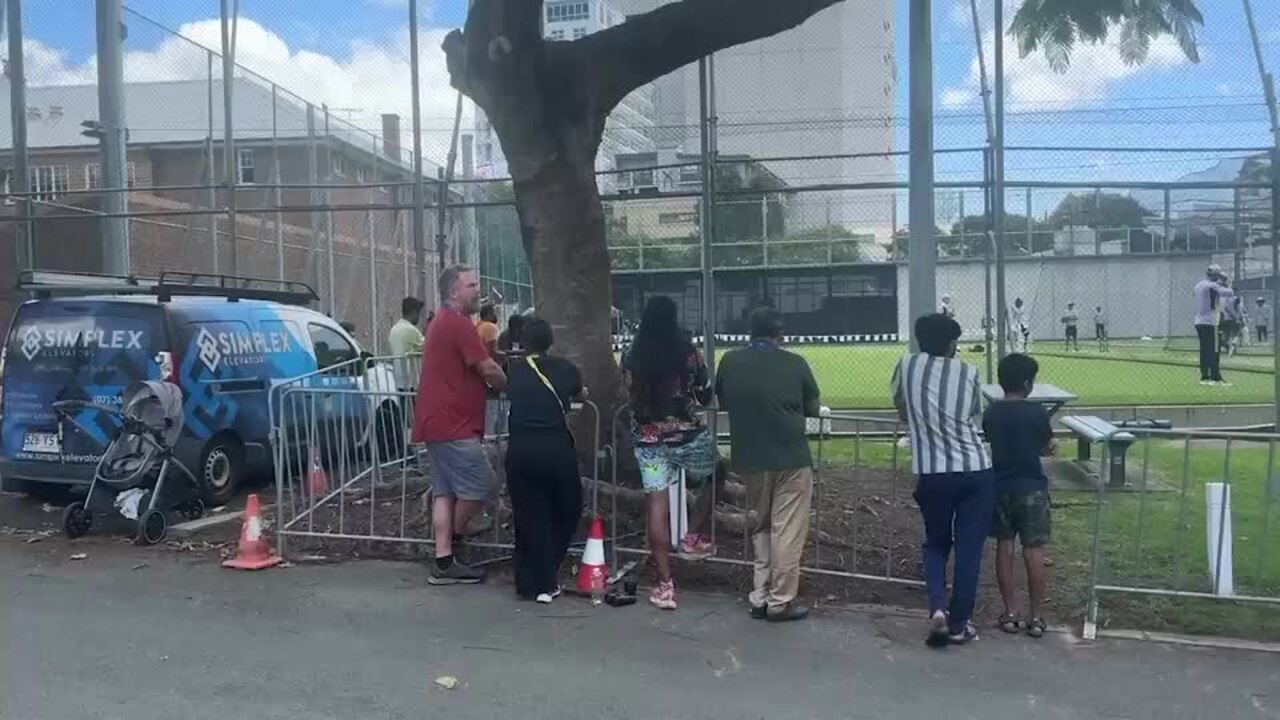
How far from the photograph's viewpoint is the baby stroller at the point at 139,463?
834 cm

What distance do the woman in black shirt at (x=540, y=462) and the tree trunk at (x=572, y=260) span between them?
4.18ft

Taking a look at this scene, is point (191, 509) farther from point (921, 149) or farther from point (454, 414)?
point (921, 149)

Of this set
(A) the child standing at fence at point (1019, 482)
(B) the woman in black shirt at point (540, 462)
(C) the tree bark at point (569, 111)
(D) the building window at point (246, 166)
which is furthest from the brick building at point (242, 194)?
(A) the child standing at fence at point (1019, 482)

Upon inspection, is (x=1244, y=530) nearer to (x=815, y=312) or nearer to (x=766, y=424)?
(x=766, y=424)

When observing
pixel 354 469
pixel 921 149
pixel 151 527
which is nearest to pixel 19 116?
pixel 354 469

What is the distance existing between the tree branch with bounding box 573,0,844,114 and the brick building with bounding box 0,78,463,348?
8.79 m

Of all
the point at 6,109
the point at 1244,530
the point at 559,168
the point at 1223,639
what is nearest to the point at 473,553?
the point at 559,168

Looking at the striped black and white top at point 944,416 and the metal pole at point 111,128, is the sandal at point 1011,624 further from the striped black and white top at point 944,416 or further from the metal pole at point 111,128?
the metal pole at point 111,128

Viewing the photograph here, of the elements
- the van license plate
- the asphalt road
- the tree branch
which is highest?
the tree branch

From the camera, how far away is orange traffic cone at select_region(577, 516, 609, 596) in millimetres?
6867

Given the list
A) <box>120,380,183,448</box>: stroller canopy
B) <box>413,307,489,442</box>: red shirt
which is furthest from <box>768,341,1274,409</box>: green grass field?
<box>120,380,183,448</box>: stroller canopy

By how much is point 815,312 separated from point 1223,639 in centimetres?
945

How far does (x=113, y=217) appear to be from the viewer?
13.2 meters

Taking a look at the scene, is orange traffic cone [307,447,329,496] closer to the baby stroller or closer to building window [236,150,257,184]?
the baby stroller
